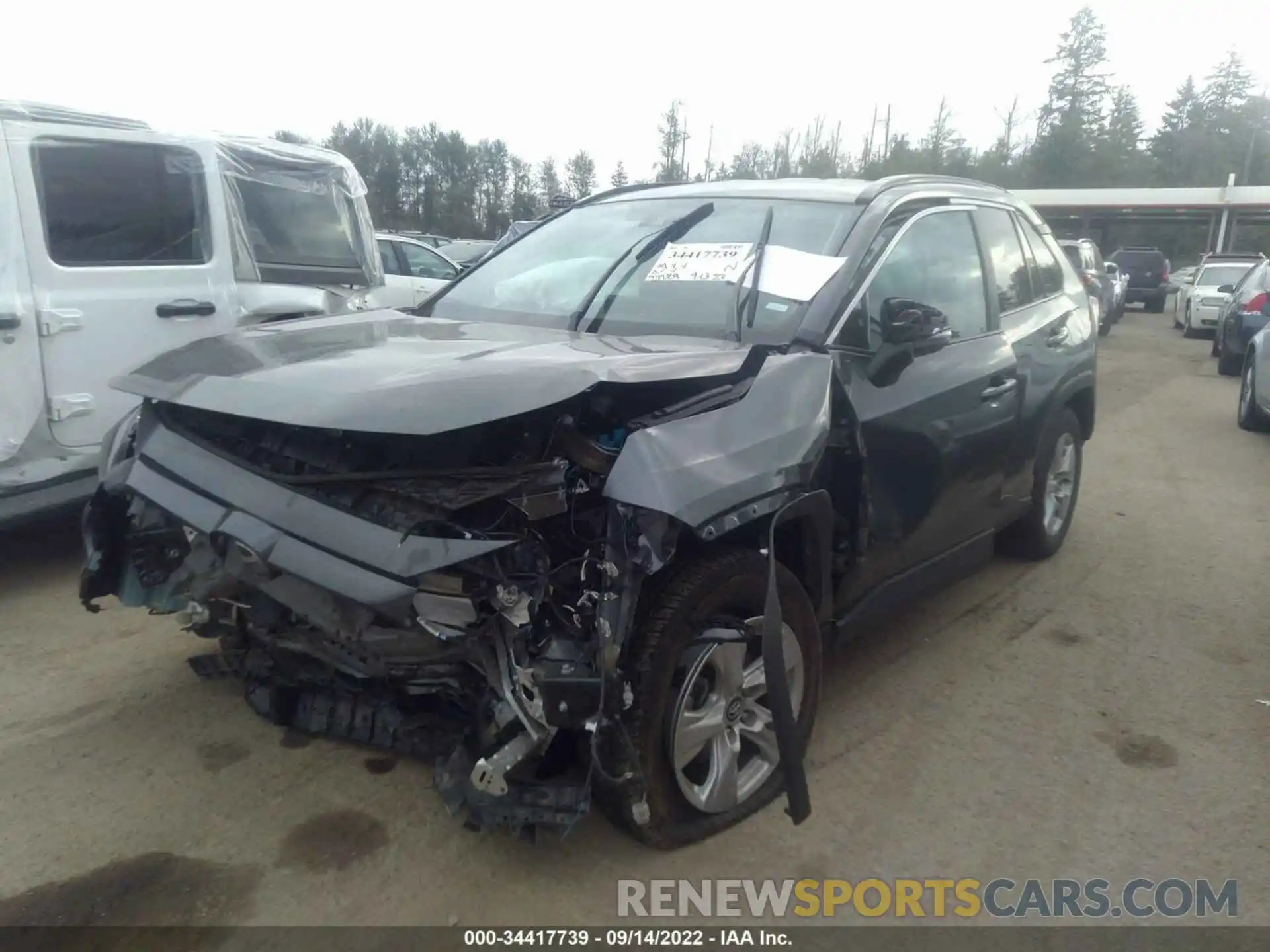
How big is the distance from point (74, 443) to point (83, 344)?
494 millimetres

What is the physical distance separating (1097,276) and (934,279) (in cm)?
1512

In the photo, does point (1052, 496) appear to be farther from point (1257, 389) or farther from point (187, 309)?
point (1257, 389)

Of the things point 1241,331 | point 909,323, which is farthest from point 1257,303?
point 909,323

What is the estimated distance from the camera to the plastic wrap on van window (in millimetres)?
5801

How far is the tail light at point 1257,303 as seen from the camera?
11.3 metres

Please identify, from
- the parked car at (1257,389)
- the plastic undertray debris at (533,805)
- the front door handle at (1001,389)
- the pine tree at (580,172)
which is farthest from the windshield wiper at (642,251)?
the pine tree at (580,172)

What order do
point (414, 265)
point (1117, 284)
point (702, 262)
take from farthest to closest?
point (1117, 284)
point (414, 265)
point (702, 262)

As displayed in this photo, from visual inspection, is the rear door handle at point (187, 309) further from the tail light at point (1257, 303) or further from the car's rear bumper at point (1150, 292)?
the car's rear bumper at point (1150, 292)

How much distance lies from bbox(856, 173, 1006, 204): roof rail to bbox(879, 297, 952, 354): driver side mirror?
514 mm

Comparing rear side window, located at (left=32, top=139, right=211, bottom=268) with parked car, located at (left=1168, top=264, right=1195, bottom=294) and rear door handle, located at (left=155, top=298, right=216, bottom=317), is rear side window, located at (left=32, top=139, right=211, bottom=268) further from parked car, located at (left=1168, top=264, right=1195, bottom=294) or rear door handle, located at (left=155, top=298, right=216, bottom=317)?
parked car, located at (left=1168, top=264, right=1195, bottom=294)

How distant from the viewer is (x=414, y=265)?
12.3 m

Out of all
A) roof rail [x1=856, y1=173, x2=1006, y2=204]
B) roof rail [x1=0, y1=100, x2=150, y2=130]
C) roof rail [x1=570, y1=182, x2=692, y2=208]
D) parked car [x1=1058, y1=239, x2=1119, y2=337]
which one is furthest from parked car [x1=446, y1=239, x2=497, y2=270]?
roof rail [x1=856, y1=173, x2=1006, y2=204]

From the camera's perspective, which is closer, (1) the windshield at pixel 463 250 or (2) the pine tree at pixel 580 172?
(1) the windshield at pixel 463 250

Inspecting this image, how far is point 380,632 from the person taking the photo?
8.14 ft
